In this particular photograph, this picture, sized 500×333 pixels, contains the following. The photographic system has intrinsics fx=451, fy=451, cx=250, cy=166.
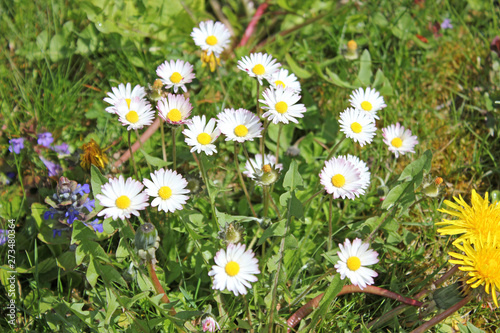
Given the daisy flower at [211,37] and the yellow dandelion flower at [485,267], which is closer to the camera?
the yellow dandelion flower at [485,267]

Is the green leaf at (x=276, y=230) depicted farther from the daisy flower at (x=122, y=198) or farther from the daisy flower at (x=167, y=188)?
the daisy flower at (x=122, y=198)

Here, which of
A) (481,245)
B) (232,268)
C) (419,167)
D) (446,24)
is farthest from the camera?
(446,24)

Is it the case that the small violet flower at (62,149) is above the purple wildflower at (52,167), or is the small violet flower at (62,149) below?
above

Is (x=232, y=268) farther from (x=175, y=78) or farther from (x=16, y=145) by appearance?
(x=16, y=145)

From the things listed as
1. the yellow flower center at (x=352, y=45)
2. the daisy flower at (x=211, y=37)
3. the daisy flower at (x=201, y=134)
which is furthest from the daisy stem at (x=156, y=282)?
the yellow flower center at (x=352, y=45)

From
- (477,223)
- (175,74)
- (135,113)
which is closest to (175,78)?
(175,74)

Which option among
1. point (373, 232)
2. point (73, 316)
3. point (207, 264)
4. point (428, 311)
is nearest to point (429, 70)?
point (373, 232)
